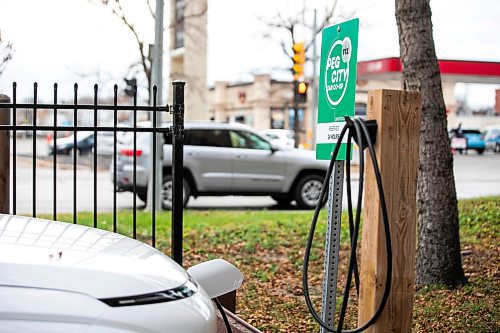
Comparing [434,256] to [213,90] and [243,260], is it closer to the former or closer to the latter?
[243,260]

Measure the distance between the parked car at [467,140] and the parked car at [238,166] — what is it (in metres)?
30.1

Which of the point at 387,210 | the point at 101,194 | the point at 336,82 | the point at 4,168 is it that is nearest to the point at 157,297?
the point at 387,210

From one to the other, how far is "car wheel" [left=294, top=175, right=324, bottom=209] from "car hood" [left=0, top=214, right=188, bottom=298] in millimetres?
11322

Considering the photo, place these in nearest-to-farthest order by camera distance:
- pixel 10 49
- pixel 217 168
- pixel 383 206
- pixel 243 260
A: pixel 383 206, pixel 10 49, pixel 243 260, pixel 217 168

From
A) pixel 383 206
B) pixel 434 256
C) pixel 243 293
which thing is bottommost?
pixel 243 293

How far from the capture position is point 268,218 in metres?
11.4

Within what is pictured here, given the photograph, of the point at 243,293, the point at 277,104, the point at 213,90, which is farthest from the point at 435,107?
the point at 213,90

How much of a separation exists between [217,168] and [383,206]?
1076cm

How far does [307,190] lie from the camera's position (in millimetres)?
14016

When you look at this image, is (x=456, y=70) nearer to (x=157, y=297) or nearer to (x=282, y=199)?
(x=282, y=199)

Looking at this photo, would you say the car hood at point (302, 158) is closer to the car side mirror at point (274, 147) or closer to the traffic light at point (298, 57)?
the car side mirror at point (274, 147)

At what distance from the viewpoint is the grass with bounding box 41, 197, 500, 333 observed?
532 centimetres

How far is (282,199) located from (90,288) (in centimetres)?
1252

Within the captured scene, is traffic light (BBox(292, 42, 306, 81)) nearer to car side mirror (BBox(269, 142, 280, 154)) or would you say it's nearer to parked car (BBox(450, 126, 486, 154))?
car side mirror (BBox(269, 142, 280, 154))
